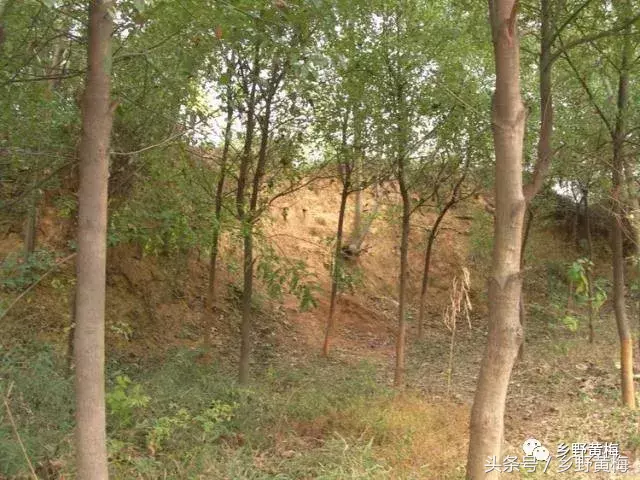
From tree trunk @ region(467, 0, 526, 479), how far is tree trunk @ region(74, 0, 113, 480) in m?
2.42

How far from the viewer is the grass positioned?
4.86 meters

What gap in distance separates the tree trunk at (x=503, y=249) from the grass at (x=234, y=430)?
1.43 m

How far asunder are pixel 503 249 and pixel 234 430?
12.2ft

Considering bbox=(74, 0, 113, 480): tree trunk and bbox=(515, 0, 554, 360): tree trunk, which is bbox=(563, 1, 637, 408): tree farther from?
bbox=(74, 0, 113, 480): tree trunk

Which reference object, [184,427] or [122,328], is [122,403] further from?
[122,328]

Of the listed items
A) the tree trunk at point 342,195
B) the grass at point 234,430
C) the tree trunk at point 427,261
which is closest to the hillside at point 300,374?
the grass at point 234,430

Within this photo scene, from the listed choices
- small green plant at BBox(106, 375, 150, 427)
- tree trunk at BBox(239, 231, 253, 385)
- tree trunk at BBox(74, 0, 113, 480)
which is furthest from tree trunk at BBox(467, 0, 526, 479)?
tree trunk at BBox(239, 231, 253, 385)

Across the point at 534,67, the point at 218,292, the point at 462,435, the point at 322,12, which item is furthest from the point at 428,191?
the point at 322,12

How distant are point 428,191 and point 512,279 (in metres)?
8.36

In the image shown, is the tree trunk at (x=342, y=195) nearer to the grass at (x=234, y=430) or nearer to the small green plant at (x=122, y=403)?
the grass at (x=234, y=430)

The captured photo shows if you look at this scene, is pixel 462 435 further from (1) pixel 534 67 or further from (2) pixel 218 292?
(2) pixel 218 292

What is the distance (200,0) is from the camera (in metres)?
3.79

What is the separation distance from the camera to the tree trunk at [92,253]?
3.37 meters

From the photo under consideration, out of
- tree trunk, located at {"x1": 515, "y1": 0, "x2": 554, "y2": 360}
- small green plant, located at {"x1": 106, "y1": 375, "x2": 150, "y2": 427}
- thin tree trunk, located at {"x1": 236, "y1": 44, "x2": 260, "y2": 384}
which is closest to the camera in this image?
tree trunk, located at {"x1": 515, "y1": 0, "x2": 554, "y2": 360}
